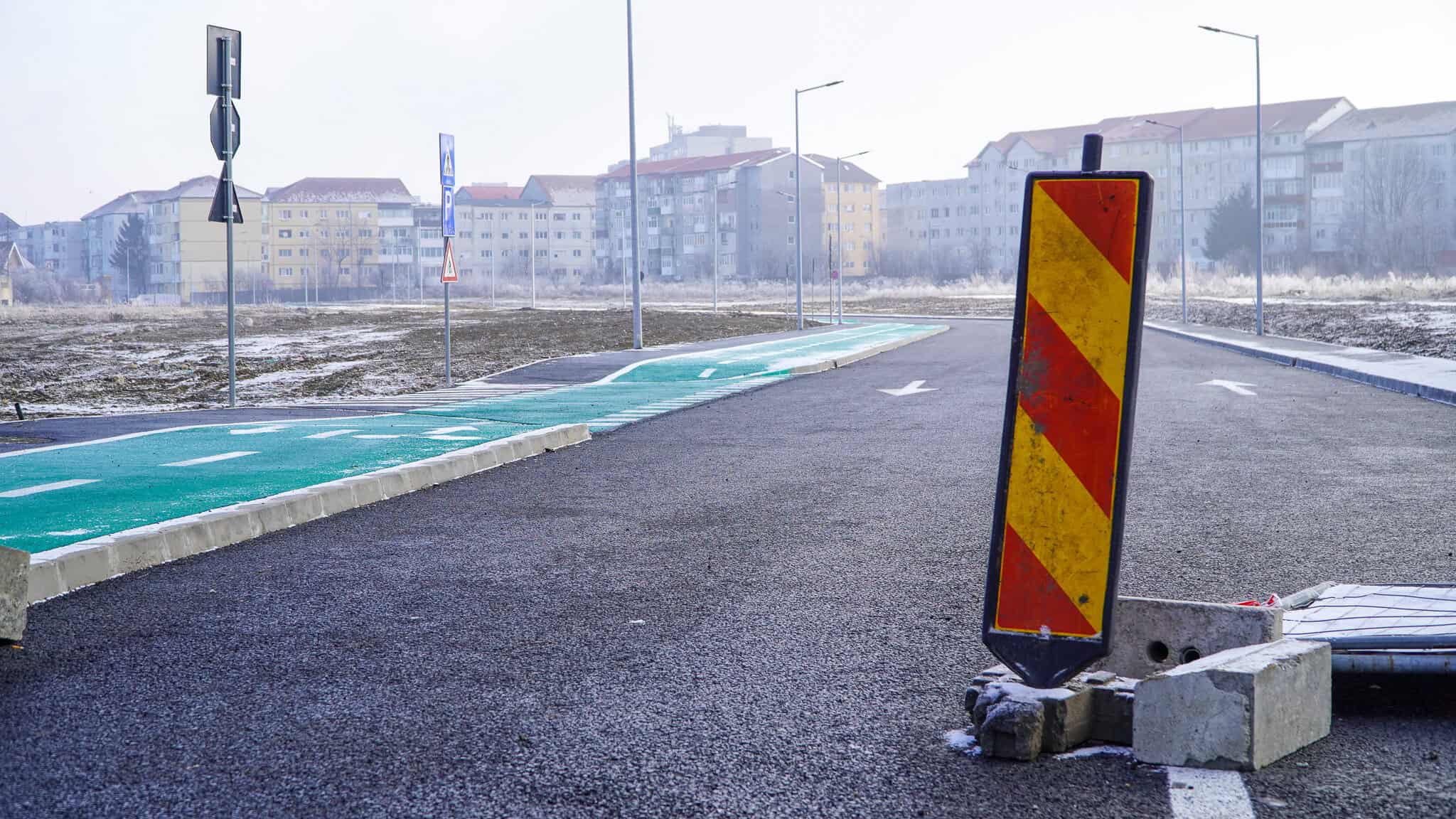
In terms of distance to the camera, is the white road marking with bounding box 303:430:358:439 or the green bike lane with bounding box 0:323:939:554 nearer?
the green bike lane with bounding box 0:323:939:554

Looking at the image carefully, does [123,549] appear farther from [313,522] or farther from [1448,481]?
[1448,481]

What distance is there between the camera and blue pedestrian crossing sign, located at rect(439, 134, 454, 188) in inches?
765

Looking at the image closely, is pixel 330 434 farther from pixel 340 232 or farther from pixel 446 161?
pixel 340 232

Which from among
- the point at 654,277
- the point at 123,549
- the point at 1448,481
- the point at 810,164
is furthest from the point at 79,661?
the point at 654,277

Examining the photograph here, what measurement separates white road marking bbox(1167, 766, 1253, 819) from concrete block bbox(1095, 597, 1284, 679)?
2.13ft

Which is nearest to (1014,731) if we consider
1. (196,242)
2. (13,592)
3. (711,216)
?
(13,592)

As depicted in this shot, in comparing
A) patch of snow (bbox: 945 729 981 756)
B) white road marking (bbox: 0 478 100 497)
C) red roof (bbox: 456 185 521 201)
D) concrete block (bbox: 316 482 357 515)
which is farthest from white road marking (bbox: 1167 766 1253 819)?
red roof (bbox: 456 185 521 201)

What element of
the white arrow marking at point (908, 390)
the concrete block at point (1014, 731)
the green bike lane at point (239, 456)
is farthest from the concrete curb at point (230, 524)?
the white arrow marking at point (908, 390)

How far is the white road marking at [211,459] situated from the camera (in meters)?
10.7

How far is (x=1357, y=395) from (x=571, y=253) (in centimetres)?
15994

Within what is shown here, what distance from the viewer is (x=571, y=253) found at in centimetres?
17450

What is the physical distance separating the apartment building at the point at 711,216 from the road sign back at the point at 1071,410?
136418mm

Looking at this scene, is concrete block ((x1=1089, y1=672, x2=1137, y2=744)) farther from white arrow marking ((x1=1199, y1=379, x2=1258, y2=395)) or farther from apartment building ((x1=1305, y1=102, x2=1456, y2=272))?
apartment building ((x1=1305, y1=102, x2=1456, y2=272))

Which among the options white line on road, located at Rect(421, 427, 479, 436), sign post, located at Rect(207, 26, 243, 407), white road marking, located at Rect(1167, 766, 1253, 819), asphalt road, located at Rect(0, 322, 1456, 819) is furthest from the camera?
sign post, located at Rect(207, 26, 243, 407)
